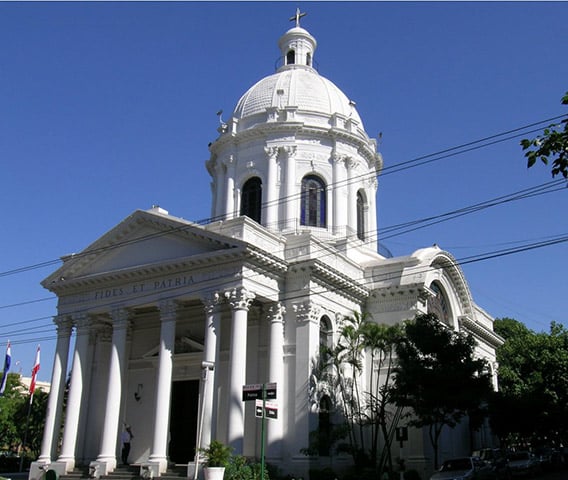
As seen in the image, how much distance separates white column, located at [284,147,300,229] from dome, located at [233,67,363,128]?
3.29 meters

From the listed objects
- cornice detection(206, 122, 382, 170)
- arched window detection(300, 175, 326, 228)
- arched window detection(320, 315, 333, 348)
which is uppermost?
cornice detection(206, 122, 382, 170)

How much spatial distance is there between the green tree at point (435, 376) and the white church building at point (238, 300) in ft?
12.1

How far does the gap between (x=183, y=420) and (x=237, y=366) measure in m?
6.52

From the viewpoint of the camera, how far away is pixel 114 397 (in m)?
27.5

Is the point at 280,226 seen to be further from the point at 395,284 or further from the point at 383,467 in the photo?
the point at 383,467

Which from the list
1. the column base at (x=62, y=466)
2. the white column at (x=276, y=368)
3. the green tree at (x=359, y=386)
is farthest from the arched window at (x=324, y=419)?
the column base at (x=62, y=466)

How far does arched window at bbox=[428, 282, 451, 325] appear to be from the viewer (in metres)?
32.3

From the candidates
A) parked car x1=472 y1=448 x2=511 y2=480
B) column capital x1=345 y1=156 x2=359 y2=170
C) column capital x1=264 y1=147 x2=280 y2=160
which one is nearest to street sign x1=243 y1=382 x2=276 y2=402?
parked car x1=472 y1=448 x2=511 y2=480

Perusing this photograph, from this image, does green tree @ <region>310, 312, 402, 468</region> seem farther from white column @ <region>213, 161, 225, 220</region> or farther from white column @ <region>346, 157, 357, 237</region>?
white column @ <region>213, 161, 225, 220</region>

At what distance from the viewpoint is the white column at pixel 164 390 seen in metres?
24.9

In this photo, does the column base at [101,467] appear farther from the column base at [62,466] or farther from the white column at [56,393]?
the white column at [56,393]

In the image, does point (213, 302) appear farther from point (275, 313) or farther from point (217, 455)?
point (217, 455)

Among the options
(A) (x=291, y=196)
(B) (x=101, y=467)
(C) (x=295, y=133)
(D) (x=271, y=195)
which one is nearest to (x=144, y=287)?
(B) (x=101, y=467)

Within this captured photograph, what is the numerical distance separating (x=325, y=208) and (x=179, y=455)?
15.1 meters
